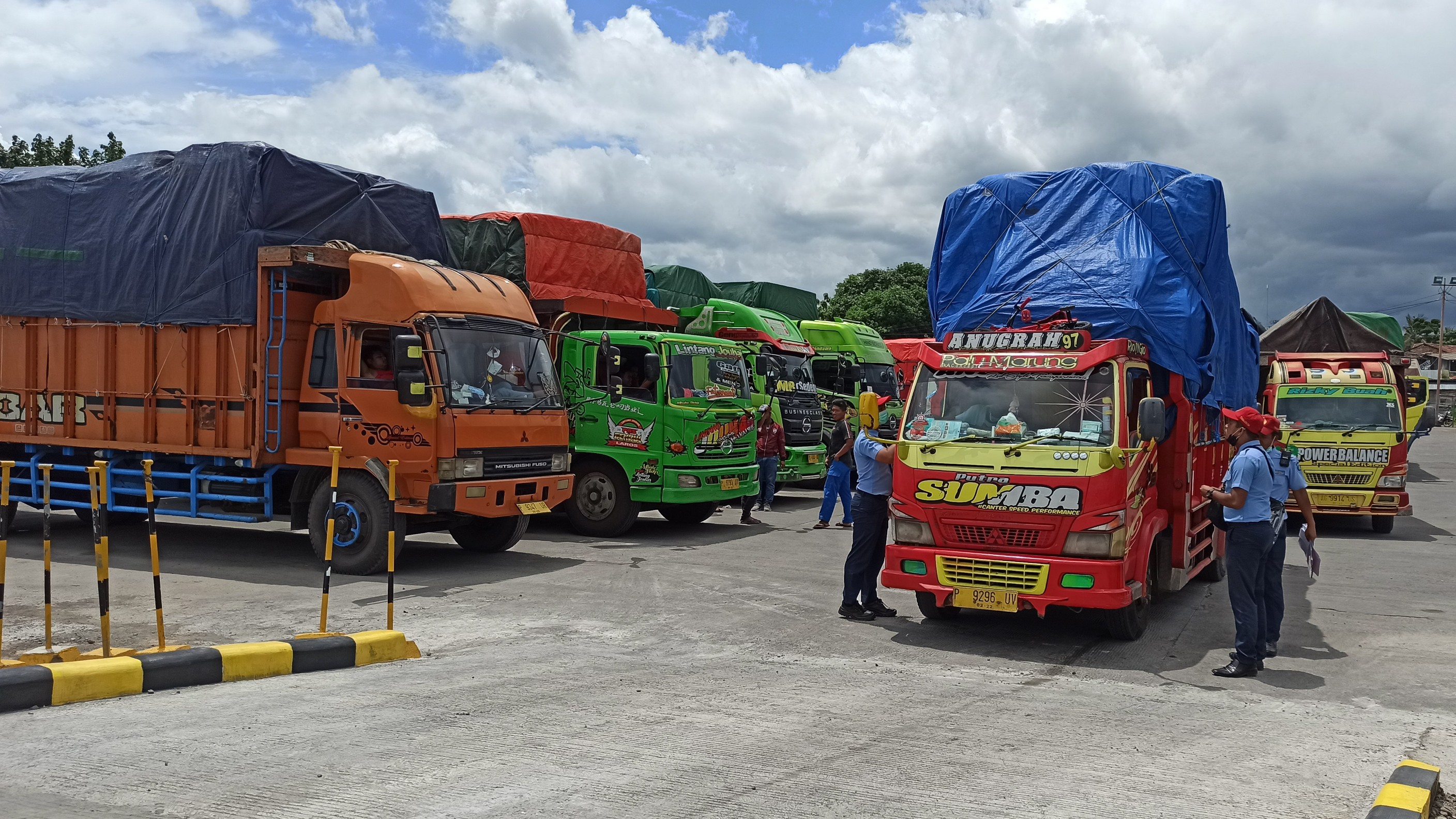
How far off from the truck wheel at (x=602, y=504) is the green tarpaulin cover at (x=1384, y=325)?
55.9 feet

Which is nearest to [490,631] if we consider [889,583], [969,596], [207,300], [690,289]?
[889,583]

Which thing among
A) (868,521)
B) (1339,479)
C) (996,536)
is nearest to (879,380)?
(1339,479)

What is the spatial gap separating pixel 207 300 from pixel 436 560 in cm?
368

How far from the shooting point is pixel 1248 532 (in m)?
7.97

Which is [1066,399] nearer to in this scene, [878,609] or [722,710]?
[878,609]

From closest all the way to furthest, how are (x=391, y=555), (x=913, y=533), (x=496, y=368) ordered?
(x=391, y=555), (x=913, y=533), (x=496, y=368)

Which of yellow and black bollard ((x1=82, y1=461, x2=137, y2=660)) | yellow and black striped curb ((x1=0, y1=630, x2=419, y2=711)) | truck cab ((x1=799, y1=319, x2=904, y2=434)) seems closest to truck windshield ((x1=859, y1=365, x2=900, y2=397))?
truck cab ((x1=799, y1=319, x2=904, y2=434))

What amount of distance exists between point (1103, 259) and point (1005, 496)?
A: 2586 mm

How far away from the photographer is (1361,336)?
21.3m

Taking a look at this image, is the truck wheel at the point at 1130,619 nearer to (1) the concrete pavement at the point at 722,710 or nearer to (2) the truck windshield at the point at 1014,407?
(1) the concrete pavement at the point at 722,710

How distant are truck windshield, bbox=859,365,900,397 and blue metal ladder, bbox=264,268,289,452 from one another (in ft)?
44.2

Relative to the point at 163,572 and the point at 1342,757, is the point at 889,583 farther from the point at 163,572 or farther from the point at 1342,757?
the point at 163,572

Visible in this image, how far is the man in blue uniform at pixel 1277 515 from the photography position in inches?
321

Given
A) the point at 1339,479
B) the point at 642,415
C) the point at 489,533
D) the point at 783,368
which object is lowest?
the point at 489,533
